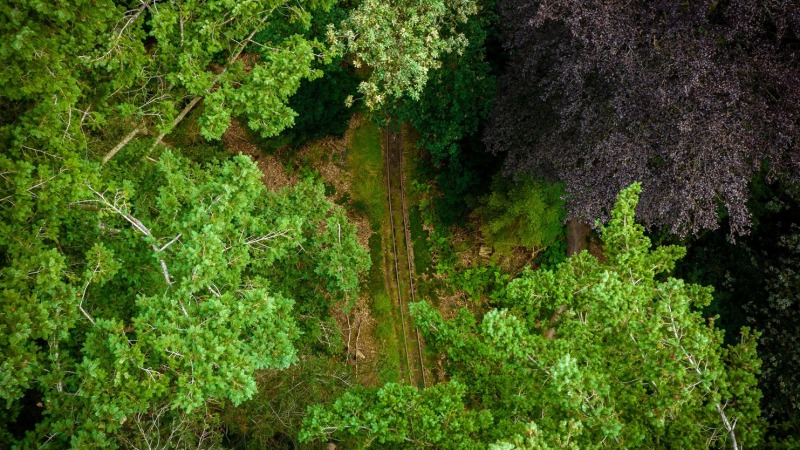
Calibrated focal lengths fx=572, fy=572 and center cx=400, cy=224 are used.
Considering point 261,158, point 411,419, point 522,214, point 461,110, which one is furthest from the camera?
point 261,158

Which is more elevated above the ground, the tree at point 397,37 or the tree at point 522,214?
the tree at point 397,37

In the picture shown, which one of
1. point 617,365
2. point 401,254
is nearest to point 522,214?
point 401,254

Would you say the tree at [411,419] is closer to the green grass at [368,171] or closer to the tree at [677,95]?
the tree at [677,95]

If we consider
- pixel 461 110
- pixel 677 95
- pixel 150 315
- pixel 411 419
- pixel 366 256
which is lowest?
pixel 411 419

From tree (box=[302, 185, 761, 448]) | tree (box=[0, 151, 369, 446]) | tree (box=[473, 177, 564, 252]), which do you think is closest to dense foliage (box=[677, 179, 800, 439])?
tree (box=[473, 177, 564, 252])


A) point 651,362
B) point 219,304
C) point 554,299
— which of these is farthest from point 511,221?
point 219,304

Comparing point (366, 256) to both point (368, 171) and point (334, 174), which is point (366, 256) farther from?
point (334, 174)

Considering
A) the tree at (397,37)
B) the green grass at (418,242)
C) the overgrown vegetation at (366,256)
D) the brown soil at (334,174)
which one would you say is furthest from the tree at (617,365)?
the green grass at (418,242)
